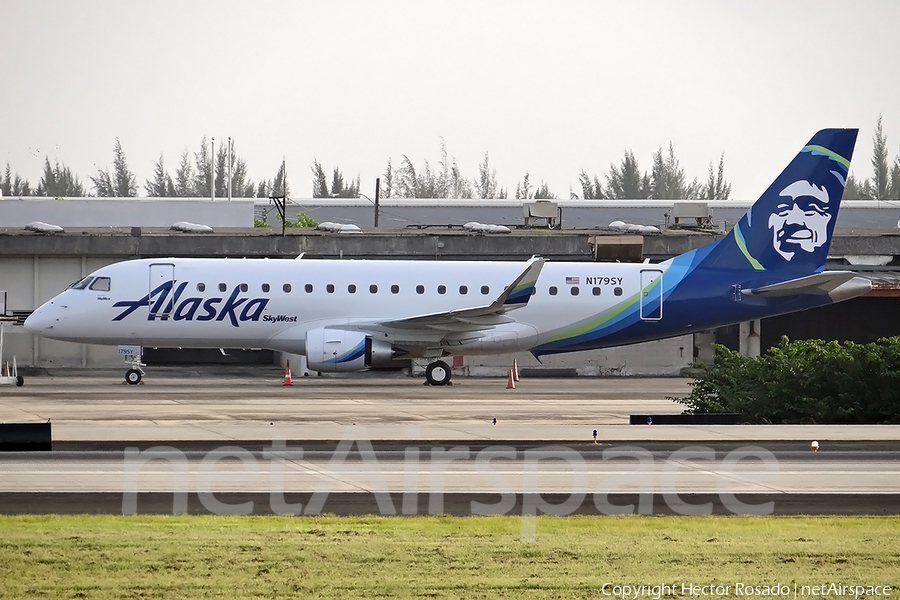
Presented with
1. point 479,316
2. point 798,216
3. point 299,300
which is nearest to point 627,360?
point 798,216

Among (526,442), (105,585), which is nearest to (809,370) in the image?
(526,442)

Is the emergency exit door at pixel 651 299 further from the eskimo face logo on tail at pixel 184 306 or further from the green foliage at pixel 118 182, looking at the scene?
the green foliage at pixel 118 182

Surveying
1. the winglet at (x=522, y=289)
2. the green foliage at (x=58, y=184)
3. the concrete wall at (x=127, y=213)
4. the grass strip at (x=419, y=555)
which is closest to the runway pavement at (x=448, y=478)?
the grass strip at (x=419, y=555)

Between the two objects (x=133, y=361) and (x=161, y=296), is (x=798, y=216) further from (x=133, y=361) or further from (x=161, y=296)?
(x=133, y=361)

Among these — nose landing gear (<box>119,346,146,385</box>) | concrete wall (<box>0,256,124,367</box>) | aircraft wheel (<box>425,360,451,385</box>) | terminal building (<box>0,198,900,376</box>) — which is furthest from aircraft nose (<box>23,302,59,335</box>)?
aircraft wheel (<box>425,360,451,385</box>)

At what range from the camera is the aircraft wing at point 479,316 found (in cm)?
3175

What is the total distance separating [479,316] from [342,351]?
3914mm

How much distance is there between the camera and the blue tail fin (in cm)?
3381

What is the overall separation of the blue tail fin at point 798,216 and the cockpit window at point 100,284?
17.0 meters

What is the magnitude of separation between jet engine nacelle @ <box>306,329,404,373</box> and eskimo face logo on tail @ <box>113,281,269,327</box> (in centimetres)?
211

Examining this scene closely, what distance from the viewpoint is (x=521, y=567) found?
396 inches

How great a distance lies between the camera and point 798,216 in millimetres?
34031

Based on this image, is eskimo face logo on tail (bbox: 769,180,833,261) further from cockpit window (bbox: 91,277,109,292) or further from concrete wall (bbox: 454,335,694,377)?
cockpit window (bbox: 91,277,109,292)

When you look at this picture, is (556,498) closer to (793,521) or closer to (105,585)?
(793,521)
